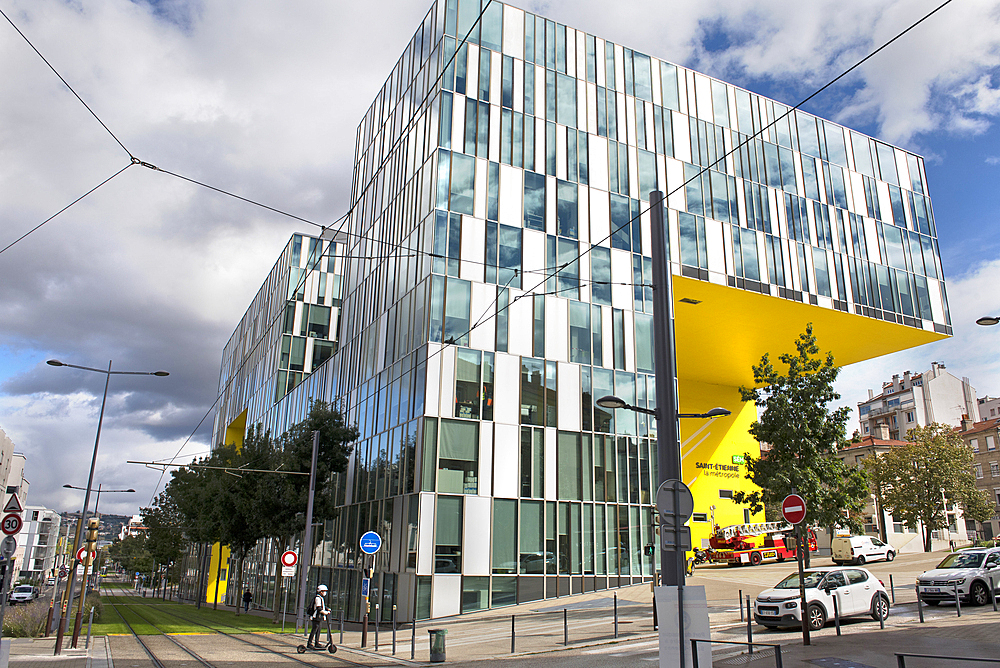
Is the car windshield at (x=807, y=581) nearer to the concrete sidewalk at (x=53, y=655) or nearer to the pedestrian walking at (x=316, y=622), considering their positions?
the pedestrian walking at (x=316, y=622)

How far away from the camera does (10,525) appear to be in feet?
44.5

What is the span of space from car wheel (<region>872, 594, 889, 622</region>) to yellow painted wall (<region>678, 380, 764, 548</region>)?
28299mm

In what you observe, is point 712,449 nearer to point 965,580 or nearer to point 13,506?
point 965,580

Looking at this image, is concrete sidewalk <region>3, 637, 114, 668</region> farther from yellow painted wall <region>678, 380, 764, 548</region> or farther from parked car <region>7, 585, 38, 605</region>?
parked car <region>7, 585, 38, 605</region>

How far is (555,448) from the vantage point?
29.2 meters

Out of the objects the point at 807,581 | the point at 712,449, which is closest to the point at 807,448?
the point at 807,581

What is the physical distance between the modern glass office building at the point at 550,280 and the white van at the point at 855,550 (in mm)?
8701

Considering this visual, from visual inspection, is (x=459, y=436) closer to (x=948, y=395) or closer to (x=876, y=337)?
(x=876, y=337)

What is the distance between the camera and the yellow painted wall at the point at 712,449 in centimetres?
4722

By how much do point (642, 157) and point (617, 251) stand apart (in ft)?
18.5

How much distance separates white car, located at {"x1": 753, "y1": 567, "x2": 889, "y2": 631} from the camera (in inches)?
640

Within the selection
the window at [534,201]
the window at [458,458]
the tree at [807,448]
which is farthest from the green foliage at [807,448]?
the window at [534,201]

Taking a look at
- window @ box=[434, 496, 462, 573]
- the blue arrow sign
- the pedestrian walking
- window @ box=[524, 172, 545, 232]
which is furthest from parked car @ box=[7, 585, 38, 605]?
window @ box=[524, 172, 545, 232]

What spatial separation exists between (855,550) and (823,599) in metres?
24.3
